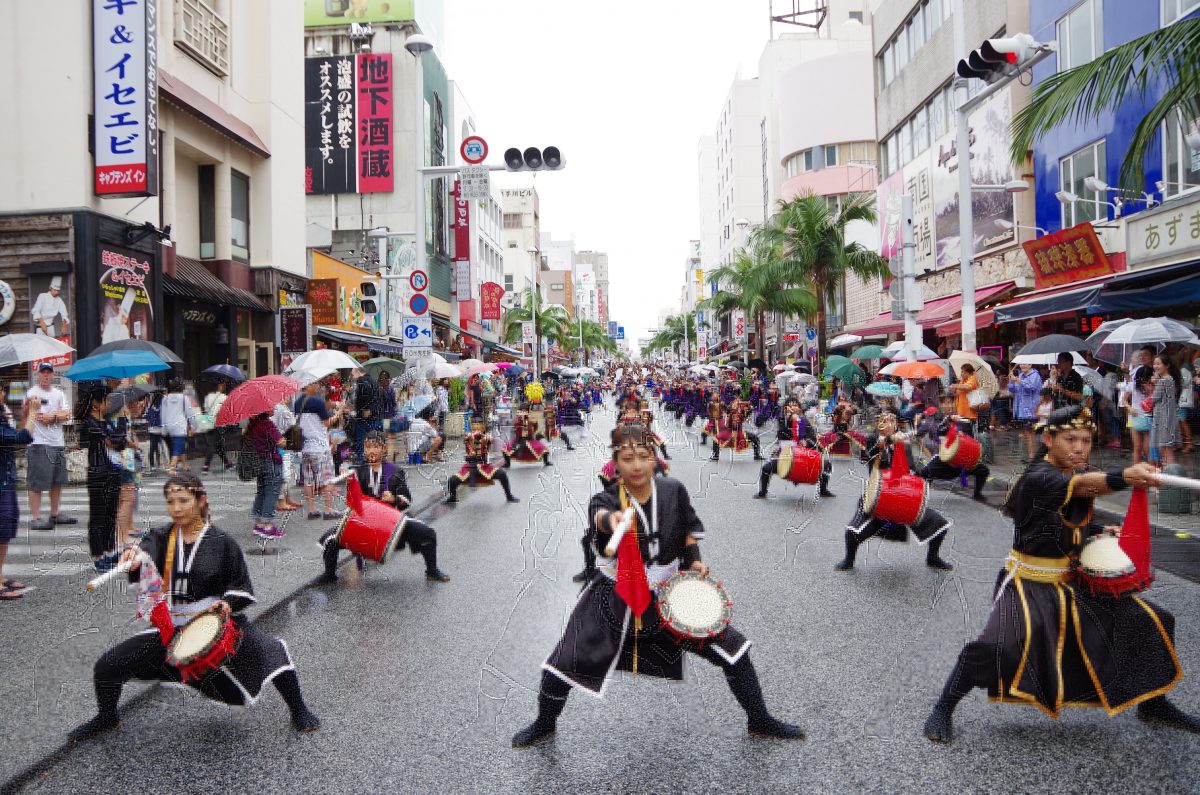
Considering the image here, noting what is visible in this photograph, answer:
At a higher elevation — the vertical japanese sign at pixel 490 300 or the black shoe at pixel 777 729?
the vertical japanese sign at pixel 490 300

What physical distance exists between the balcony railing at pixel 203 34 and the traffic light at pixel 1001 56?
1573 centimetres

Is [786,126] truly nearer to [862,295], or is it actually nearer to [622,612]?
[862,295]

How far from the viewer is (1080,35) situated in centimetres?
2036

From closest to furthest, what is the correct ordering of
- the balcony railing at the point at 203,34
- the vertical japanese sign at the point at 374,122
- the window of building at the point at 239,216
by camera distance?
the balcony railing at the point at 203,34 < the window of building at the point at 239,216 < the vertical japanese sign at the point at 374,122

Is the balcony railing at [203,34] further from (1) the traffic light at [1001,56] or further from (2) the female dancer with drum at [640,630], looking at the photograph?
(2) the female dancer with drum at [640,630]

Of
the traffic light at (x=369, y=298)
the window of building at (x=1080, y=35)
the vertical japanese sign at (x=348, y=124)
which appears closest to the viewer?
the traffic light at (x=369, y=298)

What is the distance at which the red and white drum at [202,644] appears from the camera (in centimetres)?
432

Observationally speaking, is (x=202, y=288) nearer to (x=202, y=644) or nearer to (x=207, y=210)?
(x=207, y=210)

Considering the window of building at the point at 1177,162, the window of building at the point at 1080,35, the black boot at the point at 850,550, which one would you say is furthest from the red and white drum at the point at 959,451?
the window of building at the point at 1080,35

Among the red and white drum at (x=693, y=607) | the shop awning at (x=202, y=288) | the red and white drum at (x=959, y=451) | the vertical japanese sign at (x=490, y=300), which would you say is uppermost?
the vertical japanese sign at (x=490, y=300)

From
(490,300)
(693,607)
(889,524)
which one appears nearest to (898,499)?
(889,524)

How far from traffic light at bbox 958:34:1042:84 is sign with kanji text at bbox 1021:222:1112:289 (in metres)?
4.59

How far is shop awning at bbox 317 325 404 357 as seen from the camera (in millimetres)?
24766

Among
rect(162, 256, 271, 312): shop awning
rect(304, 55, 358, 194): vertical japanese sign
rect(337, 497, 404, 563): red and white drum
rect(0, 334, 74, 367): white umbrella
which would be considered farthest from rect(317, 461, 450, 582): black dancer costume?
rect(304, 55, 358, 194): vertical japanese sign
